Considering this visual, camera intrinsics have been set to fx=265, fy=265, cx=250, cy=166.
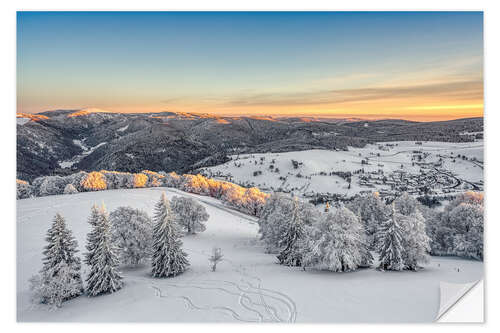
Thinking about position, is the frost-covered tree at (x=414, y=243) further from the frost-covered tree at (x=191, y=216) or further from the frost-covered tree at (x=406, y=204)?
the frost-covered tree at (x=191, y=216)

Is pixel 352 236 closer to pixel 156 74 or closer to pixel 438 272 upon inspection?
pixel 438 272

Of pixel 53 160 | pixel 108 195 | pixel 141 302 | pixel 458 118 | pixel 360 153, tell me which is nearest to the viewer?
pixel 141 302

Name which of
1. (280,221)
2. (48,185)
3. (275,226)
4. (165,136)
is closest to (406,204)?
(280,221)

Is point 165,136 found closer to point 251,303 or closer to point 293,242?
point 293,242

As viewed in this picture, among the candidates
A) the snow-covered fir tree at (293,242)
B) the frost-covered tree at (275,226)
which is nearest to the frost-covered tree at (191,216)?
the frost-covered tree at (275,226)
